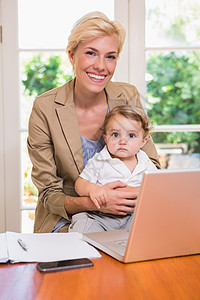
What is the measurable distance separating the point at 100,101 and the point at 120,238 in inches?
40.4

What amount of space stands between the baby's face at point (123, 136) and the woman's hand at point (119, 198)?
203 millimetres

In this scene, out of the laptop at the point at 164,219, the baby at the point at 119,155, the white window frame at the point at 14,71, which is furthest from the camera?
the white window frame at the point at 14,71

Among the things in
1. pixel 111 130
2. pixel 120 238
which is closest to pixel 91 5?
pixel 111 130

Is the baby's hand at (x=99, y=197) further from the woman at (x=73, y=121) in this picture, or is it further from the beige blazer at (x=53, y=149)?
the beige blazer at (x=53, y=149)

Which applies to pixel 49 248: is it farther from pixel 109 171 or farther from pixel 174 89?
pixel 174 89

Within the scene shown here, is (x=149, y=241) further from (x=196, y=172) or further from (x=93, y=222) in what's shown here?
(x=93, y=222)

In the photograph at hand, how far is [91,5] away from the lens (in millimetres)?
2674

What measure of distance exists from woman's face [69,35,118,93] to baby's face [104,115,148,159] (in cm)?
24

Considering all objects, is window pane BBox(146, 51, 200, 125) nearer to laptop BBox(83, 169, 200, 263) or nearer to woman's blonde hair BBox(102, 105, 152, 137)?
woman's blonde hair BBox(102, 105, 152, 137)

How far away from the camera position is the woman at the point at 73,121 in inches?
76.9

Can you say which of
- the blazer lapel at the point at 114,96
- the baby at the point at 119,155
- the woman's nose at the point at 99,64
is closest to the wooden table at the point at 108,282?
the baby at the point at 119,155

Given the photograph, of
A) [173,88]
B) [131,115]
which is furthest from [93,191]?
[173,88]

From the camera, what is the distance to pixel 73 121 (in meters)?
2.05

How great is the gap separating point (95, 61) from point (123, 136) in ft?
1.29
